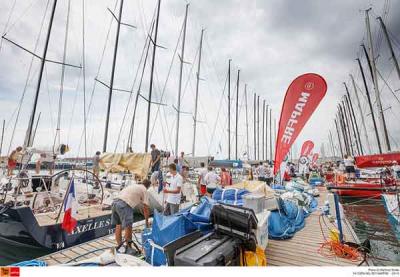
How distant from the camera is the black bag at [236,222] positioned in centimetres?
339

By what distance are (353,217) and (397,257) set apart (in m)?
5.24

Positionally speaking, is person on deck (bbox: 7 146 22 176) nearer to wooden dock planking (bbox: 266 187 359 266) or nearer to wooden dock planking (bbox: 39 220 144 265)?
wooden dock planking (bbox: 39 220 144 265)

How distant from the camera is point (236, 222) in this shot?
353 cm

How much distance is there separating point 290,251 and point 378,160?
30.7ft

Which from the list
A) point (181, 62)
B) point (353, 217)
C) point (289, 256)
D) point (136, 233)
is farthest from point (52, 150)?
point (181, 62)

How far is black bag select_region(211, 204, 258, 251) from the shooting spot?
11.1ft

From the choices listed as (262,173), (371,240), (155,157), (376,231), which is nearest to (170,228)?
(155,157)

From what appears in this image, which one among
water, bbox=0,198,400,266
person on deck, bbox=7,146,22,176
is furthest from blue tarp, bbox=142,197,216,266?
person on deck, bbox=7,146,22,176

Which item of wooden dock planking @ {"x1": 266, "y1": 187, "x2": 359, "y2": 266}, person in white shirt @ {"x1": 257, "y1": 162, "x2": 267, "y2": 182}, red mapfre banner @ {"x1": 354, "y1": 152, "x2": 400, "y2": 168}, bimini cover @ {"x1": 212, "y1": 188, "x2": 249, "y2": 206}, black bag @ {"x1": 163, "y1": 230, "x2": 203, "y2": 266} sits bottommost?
wooden dock planking @ {"x1": 266, "y1": 187, "x2": 359, "y2": 266}

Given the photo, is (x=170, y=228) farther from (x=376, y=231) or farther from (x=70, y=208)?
(x=376, y=231)

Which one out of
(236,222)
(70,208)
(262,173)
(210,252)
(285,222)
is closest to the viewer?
(210,252)

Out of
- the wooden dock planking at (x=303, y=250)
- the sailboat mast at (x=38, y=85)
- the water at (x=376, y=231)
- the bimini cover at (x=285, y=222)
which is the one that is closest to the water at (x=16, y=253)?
the sailboat mast at (x=38, y=85)

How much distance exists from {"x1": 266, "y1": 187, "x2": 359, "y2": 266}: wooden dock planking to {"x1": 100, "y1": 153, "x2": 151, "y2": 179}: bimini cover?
5332 mm

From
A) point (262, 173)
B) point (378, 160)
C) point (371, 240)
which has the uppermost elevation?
point (378, 160)
